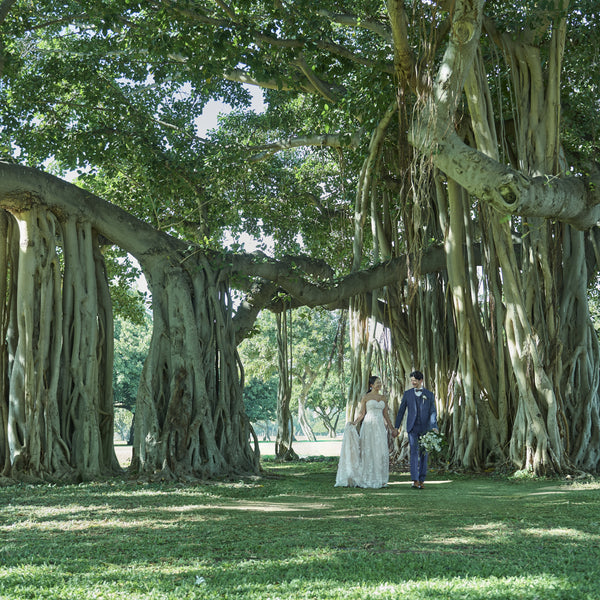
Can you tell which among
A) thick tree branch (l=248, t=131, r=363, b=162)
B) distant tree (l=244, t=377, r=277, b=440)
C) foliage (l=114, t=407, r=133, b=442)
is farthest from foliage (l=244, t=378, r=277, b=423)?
thick tree branch (l=248, t=131, r=363, b=162)

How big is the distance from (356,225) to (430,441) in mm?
3164

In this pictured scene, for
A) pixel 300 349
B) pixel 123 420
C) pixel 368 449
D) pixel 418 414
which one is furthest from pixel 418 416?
pixel 123 420

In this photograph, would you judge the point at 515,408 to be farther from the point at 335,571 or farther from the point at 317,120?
the point at 335,571

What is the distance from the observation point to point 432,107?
18.1 feet

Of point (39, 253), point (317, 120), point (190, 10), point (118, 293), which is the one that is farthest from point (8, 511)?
point (118, 293)

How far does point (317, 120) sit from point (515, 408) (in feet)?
15.9

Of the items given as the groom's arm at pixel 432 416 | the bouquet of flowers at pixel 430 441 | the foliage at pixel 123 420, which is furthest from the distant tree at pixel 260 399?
the bouquet of flowers at pixel 430 441

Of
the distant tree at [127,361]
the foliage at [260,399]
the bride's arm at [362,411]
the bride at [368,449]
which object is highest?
the distant tree at [127,361]

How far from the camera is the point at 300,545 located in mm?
3385

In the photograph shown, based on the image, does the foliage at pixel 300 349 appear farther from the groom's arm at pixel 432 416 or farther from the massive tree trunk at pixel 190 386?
the groom's arm at pixel 432 416

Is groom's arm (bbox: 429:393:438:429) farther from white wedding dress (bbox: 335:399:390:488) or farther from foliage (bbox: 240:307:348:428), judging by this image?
foliage (bbox: 240:307:348:428)

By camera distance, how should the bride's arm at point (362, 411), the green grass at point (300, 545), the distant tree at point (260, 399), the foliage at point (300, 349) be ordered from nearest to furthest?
the green grass at point (300, 545)
the bride's arm at point (362, 411)
the foliage at point (300, 349)
the distant tree at point (260, 399)

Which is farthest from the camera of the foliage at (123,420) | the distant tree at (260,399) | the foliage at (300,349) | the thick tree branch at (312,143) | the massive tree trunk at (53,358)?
the foliage at (123,420)

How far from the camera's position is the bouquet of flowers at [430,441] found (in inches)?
266
